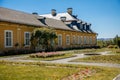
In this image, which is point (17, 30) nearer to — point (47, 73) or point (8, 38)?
point (8, 38)

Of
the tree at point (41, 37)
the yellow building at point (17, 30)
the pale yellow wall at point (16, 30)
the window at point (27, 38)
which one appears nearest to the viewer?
the pale yellow wall at point (16, 30)

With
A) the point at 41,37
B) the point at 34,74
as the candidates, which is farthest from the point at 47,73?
the point at 41,37

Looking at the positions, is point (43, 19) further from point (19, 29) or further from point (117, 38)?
point (117, 38)

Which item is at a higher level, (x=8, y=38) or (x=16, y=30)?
(x=16, y=30)

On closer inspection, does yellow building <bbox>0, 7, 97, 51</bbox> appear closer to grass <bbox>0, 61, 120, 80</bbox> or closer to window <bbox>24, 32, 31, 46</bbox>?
window <bbox>24, 32, 31, 46</bbox>

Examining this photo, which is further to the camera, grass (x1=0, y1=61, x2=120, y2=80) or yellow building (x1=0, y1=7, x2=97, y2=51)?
yellow building (x1=0, y1=7, x2=97, y2=51)

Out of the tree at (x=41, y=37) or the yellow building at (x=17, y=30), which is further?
the tree at (x=41, y=37)

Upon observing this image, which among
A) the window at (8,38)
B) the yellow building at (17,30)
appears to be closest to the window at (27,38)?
the yellow building at (17,30)

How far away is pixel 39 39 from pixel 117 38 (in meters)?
19.6

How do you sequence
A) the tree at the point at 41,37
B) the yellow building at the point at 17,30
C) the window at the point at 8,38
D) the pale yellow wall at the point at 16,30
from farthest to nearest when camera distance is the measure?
the tree at the point at 41,37 < the window at the point at 8,38 < the yellow building at the point at 17,30 < the pale yellow wall at the point at 16,30

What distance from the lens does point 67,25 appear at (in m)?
45.4

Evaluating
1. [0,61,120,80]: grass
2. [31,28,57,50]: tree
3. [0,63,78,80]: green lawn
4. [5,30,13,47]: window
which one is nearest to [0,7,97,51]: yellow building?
[5,30,13,47]: window

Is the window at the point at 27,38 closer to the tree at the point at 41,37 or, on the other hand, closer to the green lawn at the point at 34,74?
the tree at the point at 41,37

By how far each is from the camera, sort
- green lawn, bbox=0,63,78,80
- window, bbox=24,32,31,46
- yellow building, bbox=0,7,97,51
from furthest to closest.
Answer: window, bbox=24,32,31,46
yellow building, bbox=0,7,97,51
green lawn, bbox=0,63,78,80
